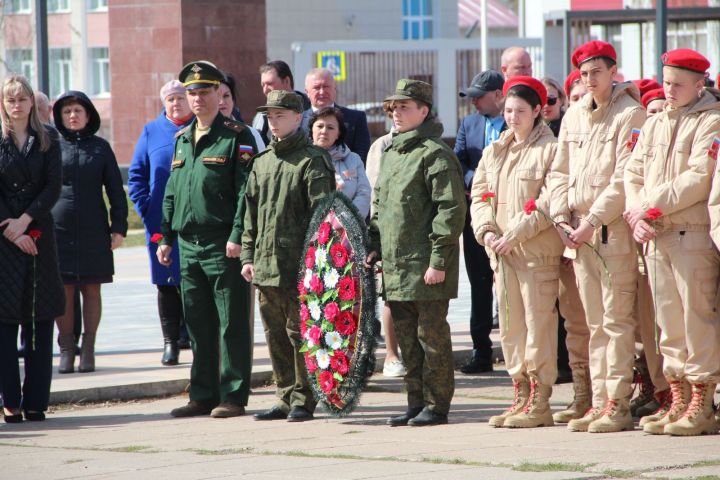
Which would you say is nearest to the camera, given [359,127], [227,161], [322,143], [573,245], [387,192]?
[573,245]

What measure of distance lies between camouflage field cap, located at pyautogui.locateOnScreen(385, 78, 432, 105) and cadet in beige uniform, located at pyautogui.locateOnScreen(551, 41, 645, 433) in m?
0.96

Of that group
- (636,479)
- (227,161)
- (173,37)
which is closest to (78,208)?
(227,161)

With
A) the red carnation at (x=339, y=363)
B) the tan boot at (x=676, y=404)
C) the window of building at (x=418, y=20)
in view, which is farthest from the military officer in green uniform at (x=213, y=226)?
the window of building at (x=418, y=20)

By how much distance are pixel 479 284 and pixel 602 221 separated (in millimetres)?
2929

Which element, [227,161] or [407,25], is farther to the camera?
[407,25]

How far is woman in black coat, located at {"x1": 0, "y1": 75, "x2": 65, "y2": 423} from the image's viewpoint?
919 cm

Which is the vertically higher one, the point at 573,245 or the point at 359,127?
the point at 359,127

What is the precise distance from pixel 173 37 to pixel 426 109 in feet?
46.6

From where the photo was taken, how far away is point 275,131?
29.1 feet

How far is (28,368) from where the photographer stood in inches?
364

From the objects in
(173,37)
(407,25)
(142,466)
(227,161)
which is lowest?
(142,466)

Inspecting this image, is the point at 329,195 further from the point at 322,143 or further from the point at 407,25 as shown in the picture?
the point at 407,25

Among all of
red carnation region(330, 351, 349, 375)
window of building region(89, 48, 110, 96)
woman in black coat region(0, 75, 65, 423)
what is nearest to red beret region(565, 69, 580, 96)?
red carnation region(330, 351, 349, 375)

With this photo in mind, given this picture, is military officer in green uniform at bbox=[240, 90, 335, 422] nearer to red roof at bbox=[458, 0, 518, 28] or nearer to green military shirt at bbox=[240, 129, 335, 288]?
green military shirt at bbox=[240, 129, 335, 288]
